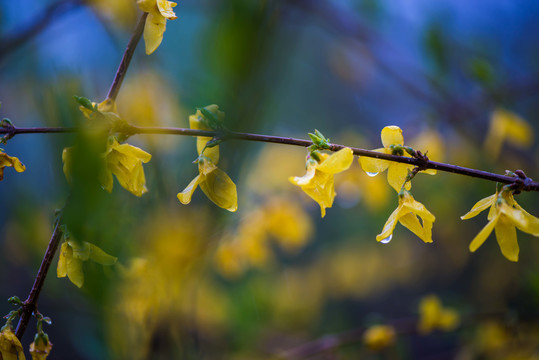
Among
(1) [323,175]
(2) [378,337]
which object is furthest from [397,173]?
(2) [378,337]

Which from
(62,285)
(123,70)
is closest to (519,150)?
(123,70)

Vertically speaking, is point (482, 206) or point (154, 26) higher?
point (154, 26)

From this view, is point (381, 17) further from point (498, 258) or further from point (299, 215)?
point (498, 258)

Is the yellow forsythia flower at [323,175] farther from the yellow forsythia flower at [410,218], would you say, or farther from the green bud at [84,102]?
the green bud at [84,102]

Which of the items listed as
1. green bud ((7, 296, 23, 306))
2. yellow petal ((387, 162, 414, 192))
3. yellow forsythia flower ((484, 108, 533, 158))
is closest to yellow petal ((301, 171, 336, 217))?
yellow petal ((387, 162, 414, 192))

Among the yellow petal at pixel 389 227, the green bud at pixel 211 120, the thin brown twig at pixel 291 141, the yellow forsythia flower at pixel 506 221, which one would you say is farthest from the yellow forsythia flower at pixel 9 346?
the yellow forsythia flower at pixel 506 221

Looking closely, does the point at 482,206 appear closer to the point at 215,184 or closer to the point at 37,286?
the point at 215,184

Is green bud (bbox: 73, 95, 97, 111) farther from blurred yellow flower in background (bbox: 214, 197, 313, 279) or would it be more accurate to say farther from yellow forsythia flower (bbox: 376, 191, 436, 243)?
blurred yellow flower in background (bbox: 214, 197, 313, 279)
